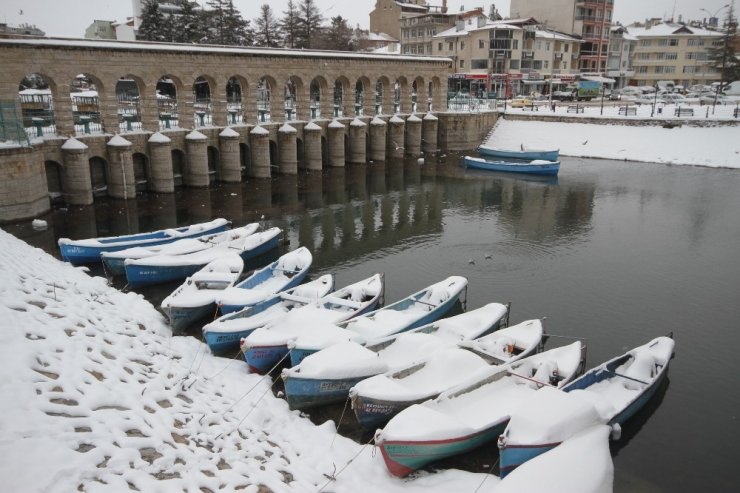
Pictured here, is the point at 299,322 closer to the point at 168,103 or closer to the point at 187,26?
the point at 168,103

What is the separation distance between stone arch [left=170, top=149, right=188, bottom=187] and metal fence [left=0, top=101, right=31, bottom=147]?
10895 mm

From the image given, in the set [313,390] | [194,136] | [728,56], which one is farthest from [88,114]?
[728,56]

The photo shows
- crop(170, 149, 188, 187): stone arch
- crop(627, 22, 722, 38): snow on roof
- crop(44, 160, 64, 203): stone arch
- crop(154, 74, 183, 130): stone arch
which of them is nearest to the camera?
crop(44, 160, 64, 203): stone arch

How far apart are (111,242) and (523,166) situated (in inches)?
1254

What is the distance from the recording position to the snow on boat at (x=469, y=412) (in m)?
11.1

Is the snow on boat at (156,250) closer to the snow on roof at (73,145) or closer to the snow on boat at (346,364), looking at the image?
the snow on boat at (346,364)

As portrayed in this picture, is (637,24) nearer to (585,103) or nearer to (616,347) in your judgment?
(585,103)

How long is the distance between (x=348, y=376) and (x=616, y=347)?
8677 millimetres

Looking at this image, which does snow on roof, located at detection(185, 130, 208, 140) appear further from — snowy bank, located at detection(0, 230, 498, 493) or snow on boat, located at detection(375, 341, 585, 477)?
snow on boat, located at detection(375, 341, 585, 477)

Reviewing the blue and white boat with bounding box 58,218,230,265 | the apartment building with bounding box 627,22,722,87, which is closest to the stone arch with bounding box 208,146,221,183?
the blue and white boat with bounding box 58,218,230,265

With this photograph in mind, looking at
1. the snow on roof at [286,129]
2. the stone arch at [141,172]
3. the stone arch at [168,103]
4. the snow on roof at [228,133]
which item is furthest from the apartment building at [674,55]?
the stone arch at [141,172]

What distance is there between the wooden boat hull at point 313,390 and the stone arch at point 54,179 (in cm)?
2524

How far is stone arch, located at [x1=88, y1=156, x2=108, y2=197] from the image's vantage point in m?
34.8

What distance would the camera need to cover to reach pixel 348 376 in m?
13.7
